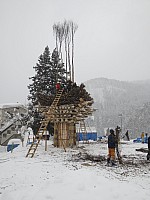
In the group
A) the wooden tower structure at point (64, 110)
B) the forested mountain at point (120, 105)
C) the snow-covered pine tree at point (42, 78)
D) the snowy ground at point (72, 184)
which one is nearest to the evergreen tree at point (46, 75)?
the snow-covered pine tree at point (42, 78)

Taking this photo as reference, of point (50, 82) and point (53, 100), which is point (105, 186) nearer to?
point (53, 100)

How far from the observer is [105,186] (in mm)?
6977

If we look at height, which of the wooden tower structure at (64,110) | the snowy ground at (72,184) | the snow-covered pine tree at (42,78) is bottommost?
the snowy ground at (72,184)

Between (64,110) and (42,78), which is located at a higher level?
(42,78)

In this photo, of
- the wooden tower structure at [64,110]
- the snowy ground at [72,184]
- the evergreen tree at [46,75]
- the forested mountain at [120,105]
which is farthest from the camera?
the forested mountain at [120,105]

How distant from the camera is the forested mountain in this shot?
255ft

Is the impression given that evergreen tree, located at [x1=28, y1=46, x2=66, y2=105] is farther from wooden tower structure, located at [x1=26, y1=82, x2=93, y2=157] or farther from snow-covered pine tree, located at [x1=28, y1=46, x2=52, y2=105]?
Answer: wooden tower structure, located at [x1=26, y1=82, x2=93, y2=157]

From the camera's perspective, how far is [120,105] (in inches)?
5020

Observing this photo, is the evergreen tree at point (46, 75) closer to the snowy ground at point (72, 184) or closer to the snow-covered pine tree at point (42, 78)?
the snow-covered pine tree at point (42, 78)

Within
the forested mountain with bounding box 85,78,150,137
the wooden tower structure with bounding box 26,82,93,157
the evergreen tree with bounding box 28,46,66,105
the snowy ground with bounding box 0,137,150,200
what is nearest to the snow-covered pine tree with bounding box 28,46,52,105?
the evergreen tree with bounding box 28,46,66,105

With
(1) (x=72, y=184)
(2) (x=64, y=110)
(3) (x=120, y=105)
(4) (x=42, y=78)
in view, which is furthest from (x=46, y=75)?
(3) (x=120, y=105)

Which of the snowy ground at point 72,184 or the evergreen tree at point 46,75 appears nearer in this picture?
the snowy ground at point 72,184

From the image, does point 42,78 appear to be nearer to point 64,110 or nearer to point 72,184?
point 64,110

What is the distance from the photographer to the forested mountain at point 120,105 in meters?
77.8
